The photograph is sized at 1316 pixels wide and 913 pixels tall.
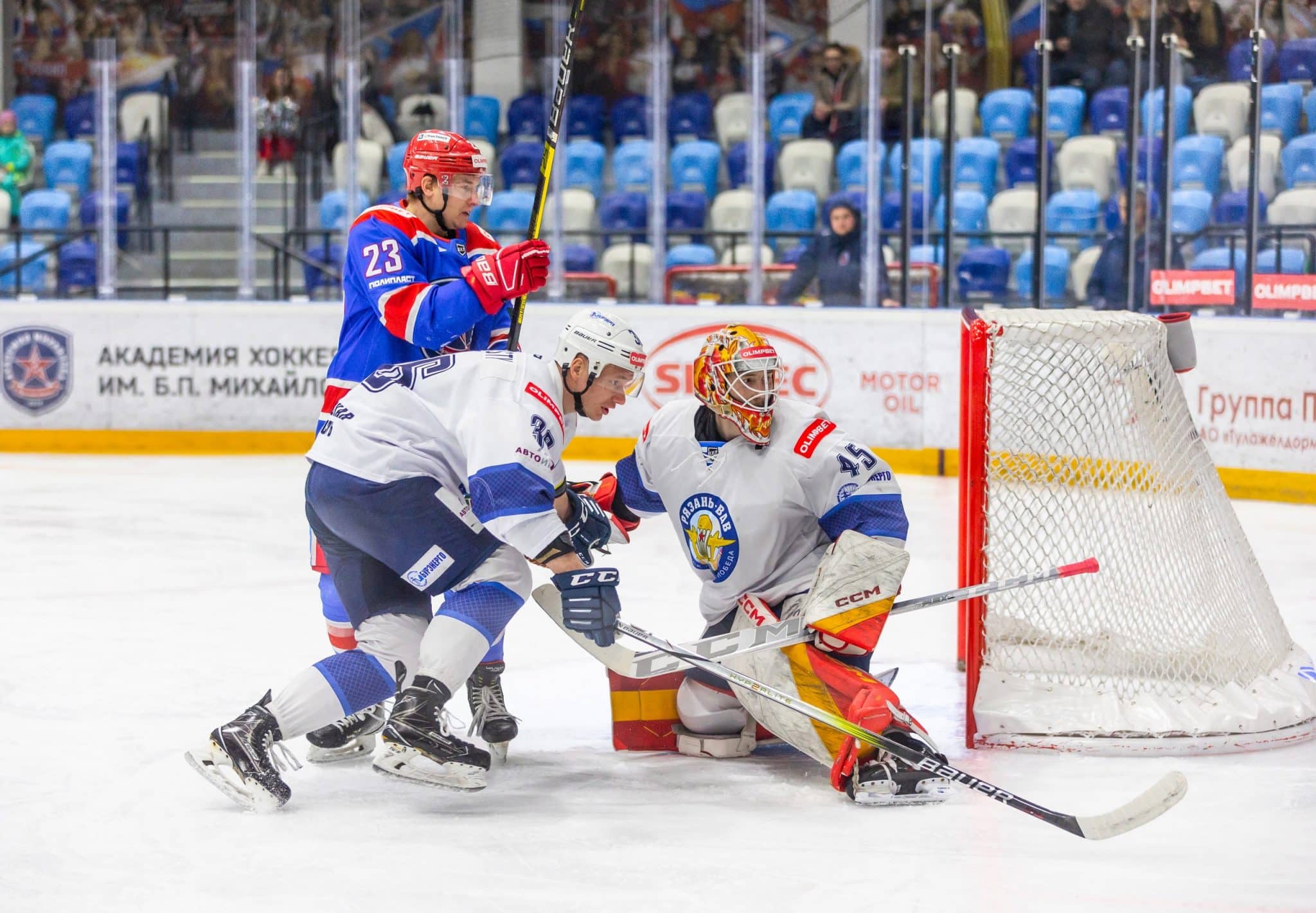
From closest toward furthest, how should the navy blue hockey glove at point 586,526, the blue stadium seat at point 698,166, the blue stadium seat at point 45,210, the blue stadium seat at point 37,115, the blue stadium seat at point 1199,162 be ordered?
1. the navy blue hockey glove at point 586,526
2. the blue stadium seat at point 1199,162
3. the blue stadium seat at point 698,166
4. the blue stadium seat at point 45,210
5. the blue stadium seat at point 37,115

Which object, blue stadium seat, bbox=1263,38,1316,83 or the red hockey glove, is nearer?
the red hockey glove

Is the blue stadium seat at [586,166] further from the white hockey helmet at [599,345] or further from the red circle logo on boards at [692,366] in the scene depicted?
the white hockey helmet at [599,345]

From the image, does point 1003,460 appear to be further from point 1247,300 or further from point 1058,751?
point 1247,300

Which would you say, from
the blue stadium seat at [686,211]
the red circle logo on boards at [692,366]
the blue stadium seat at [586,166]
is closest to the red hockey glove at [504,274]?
the red circle logo on boards at [692,366]

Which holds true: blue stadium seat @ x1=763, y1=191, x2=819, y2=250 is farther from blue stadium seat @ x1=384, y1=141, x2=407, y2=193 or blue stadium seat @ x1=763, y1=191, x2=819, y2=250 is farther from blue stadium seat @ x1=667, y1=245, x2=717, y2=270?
blue stadium seat @ x1=384, y1=141, x2=407, y2=193

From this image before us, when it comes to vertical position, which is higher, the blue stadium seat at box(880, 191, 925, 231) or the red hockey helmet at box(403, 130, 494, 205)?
the blue stadium seat at box(880, 191, 925, 231)

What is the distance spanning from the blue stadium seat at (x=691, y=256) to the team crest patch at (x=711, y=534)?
15.8ft

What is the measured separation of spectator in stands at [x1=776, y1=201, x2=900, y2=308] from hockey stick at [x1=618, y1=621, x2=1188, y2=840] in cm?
476

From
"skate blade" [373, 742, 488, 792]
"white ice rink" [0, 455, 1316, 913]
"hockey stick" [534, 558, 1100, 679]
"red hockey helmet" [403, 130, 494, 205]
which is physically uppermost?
"red hockey helmet" [403, 130, 494, 205]

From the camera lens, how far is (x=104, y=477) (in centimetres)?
695

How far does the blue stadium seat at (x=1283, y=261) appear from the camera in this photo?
21.3ft

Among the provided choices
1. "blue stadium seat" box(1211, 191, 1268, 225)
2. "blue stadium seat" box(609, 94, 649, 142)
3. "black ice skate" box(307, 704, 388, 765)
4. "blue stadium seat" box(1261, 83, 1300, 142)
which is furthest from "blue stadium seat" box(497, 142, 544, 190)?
"black ice skate" box(307, 704, 388, 765)

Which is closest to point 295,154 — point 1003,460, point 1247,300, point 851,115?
point 851,115

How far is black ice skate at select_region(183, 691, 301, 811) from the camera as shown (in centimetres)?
261
